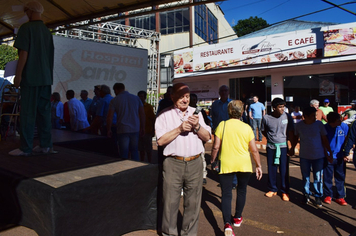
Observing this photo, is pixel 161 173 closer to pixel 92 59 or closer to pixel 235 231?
pixel 235 231

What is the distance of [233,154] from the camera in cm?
343

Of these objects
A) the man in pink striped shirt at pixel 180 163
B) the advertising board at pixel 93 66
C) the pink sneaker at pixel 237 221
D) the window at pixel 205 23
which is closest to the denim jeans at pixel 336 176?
the pink sneaker at pixel 237 221

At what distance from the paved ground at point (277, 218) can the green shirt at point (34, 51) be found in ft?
5.66

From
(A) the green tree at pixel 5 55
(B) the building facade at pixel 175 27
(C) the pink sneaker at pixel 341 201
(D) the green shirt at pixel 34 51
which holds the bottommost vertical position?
(C) the pink sneaker at pixel 341 201

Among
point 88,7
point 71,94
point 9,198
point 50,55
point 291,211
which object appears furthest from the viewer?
point 71,94

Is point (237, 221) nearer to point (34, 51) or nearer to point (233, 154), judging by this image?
point (233, 154)

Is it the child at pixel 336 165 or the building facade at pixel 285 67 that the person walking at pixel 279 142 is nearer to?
the child at pixel 336 165

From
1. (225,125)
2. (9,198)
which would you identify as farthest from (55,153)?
(225,125)

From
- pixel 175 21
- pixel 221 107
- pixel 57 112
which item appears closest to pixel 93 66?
pixel 57 112

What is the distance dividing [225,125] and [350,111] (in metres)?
5.90

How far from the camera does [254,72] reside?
16125mm

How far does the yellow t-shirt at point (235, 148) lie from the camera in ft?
11.1

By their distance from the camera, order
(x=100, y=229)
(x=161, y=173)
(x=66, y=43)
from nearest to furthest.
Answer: (x=100, y=229) < (x=161, y=173) < (x=66, y=43)

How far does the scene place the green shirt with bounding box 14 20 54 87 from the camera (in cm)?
318
